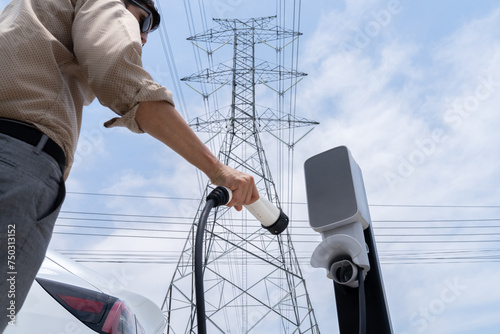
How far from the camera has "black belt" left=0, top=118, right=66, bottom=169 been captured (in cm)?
74

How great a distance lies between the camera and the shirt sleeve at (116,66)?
83 cm

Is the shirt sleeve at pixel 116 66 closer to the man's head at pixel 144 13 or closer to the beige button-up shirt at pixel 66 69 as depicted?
the beige button-up shirt at pixel 66 69

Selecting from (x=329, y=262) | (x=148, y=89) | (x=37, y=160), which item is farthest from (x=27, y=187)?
(x=329, y=262)

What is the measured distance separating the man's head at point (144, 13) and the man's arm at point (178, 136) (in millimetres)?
382

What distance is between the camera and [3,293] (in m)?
0.66

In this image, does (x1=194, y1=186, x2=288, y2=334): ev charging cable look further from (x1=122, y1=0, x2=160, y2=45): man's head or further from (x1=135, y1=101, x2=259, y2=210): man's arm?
(x1=122, y1=0, x2=160, y2=45): man's head

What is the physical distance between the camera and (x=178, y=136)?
0.89 meters

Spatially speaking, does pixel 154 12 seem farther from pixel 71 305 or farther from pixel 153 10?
pixel 71 305

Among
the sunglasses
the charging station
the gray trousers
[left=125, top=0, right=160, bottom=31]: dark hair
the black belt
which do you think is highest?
[left=125, top=0, right=160, bottom=31]: dark hair

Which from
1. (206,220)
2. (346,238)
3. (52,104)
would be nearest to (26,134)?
(52,104)

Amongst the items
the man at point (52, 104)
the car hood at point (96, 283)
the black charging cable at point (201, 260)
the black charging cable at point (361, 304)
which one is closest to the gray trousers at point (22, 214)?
the man at point (52, 104)

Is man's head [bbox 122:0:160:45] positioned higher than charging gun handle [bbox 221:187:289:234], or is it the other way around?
man's head [bbox 122:0:160:45]

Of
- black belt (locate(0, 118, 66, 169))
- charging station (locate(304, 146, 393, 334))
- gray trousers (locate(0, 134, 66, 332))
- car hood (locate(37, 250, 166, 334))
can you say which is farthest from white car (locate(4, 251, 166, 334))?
charging station (locate(304, 146, 393, 334))

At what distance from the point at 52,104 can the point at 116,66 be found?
140 mm
